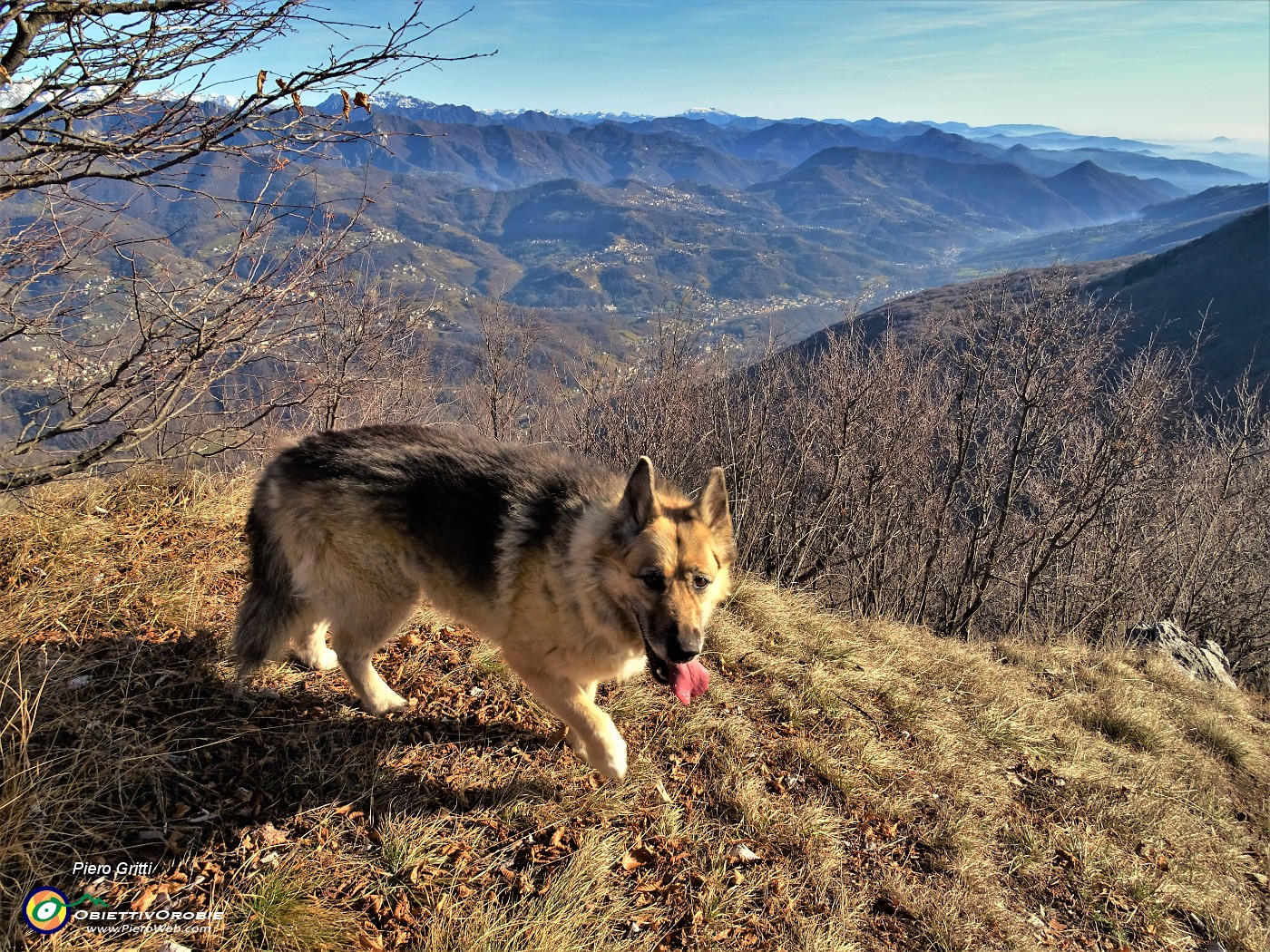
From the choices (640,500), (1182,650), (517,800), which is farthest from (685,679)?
(1182,650)

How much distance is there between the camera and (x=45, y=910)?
8.50 feet

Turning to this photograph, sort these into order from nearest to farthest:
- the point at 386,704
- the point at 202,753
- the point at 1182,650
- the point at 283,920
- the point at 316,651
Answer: the point at 283,920 → the point at 202,753 → the point at 386,704 → the point at 316,651 → the point at 1182,650

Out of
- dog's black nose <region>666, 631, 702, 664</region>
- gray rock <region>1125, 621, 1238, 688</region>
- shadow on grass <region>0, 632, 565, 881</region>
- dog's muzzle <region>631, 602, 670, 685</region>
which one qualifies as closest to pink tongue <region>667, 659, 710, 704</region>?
dog's muzzle <region>631, 602, 670, 685</region>

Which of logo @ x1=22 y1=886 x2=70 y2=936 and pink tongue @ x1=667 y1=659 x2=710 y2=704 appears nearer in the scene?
logo @ x1=22 y1=886 x2=70 y2=936

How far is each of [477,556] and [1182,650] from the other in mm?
16946

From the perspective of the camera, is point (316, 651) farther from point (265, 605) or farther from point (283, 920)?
point (283, 920)

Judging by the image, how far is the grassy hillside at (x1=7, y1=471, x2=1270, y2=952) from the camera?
3.06 metres

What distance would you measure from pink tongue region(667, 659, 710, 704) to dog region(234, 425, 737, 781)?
3 cm

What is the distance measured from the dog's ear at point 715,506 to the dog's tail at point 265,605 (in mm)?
2686

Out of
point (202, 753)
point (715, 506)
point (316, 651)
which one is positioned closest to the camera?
point (202, 753)

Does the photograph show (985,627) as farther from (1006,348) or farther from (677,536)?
(677,536)

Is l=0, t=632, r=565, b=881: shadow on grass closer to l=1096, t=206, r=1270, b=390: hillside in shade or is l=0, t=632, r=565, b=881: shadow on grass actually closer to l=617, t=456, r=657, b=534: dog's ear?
l=617, t=456, r=657, b=534: dog's ear

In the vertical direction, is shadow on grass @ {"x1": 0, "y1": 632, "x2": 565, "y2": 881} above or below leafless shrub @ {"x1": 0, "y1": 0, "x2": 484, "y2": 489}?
below

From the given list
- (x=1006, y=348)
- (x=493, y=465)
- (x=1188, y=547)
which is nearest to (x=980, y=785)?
(x=493, y=465)
